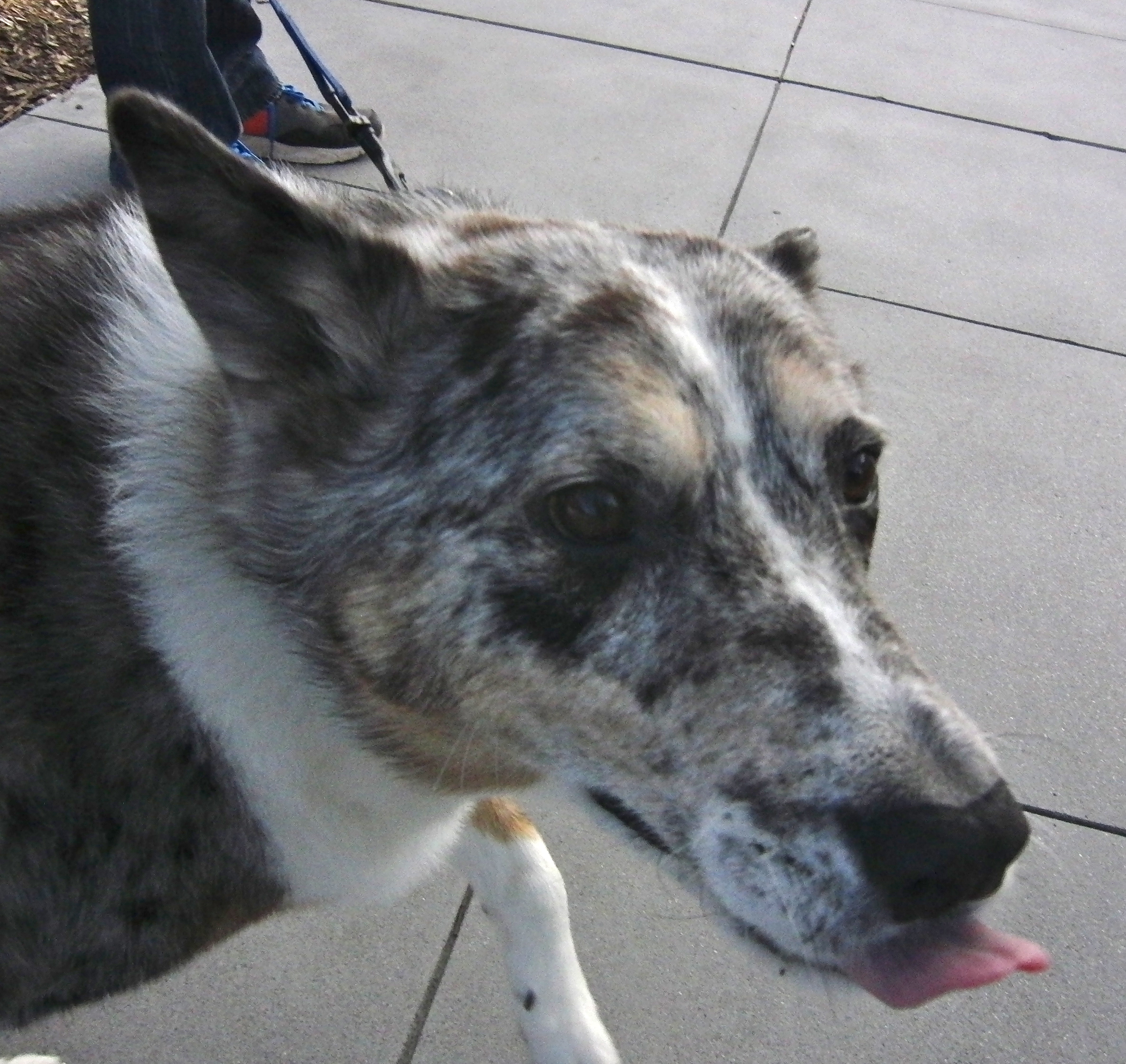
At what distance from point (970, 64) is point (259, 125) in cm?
416

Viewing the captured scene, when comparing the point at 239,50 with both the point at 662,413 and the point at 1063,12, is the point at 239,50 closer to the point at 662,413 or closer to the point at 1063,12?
the point at 662,413

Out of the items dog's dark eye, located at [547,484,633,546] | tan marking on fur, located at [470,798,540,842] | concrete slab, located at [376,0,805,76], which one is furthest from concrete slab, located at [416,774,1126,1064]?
concrete slab, located at [376,0,805,76]

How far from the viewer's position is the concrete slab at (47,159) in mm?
4598

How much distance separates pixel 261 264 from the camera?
1.82m

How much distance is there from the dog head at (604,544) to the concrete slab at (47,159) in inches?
123

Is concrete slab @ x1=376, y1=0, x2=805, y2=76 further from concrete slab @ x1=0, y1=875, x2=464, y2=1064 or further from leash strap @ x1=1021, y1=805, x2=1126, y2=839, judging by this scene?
concrete slab @ x1=0, y1=875, x2=464, y2=1064

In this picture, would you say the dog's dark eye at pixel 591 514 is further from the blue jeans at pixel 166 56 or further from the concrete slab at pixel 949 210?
the concrete slab at pixel 949 210

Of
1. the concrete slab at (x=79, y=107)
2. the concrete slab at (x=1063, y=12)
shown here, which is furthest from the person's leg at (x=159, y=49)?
the concrete slab at (x=1063, y=12)

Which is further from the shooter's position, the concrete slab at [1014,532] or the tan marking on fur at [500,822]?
the concrete slab at [1014,532]

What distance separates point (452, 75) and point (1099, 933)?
4.81 metres

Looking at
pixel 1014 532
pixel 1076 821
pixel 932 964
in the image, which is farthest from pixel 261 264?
pixel 1014 532

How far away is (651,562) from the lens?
172cm

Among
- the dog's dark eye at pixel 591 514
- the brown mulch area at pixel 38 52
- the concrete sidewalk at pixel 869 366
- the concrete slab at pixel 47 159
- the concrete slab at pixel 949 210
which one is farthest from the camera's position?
the brown mulch area at pixel 38 52

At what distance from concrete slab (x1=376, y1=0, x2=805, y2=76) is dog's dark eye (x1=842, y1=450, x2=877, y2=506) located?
4755 mm
